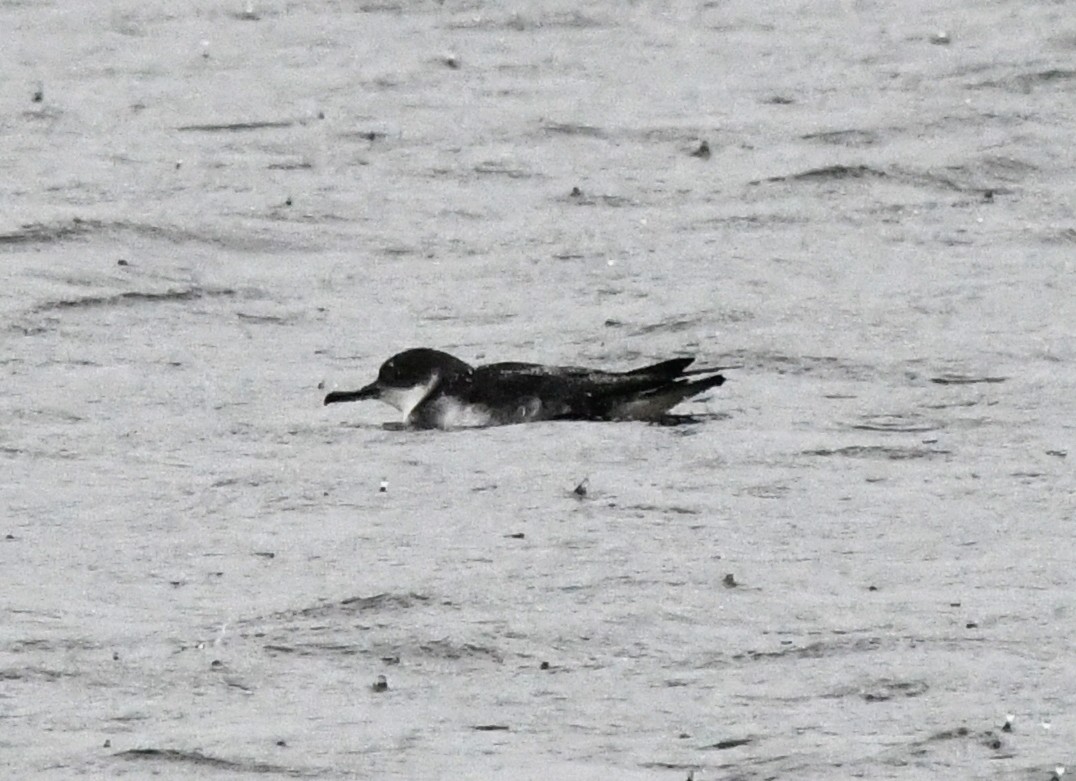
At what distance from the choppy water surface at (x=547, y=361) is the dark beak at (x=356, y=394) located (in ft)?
0.33

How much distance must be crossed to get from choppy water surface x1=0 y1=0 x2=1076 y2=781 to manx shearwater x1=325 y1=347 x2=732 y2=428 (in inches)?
3.6

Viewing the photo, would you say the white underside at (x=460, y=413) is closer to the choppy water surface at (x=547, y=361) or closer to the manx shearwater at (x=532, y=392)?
the manx shearwater at (x=532, y=392)

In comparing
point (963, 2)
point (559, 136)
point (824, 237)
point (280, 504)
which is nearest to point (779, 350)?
point (824, 237)

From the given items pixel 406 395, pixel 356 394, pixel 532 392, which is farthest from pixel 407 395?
pixel 532 392

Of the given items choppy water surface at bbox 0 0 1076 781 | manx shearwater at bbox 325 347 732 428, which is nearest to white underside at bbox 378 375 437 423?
manx shearwater at bbox 325 347 732 428

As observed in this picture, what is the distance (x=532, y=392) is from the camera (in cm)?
876

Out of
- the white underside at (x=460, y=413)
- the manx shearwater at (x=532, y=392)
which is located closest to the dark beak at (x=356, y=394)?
the manx shearwater at (x=532, y=392)

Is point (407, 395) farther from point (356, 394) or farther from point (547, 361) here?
point (547, 361)

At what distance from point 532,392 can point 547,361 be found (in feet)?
3.23

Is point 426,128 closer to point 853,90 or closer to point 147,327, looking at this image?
point 853,90

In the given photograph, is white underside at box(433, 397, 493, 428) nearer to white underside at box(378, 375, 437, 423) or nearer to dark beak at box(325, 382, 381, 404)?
white underside at box(378, 375, 437, 423)

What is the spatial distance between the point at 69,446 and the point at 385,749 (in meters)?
3.11

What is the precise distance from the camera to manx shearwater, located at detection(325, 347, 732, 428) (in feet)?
28.6

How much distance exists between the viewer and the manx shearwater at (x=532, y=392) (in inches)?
344
